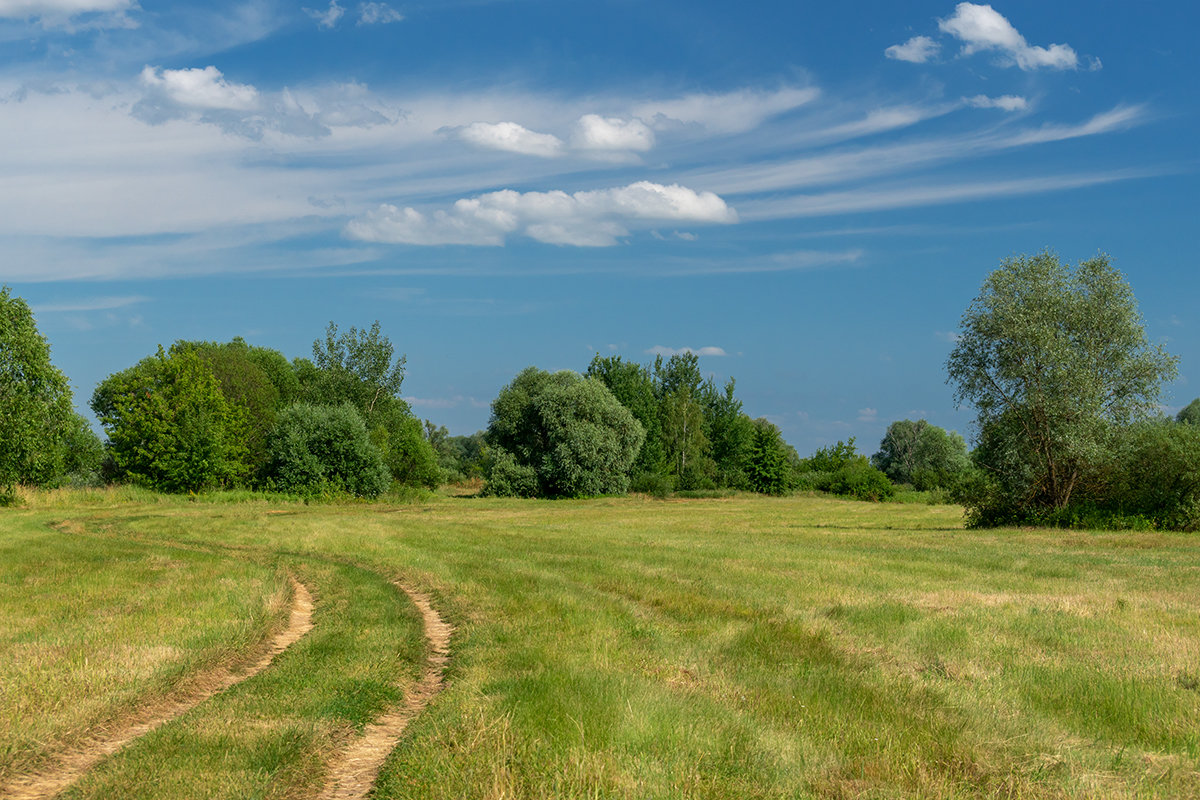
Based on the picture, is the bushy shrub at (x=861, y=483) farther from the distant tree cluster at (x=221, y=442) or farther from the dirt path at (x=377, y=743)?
the dirt path at (x=377, y=743)

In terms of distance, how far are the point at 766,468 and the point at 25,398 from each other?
63931 mm

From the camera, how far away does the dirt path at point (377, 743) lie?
22.2 ft

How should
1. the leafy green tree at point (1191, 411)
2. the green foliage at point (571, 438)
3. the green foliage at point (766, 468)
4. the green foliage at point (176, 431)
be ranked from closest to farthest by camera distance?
1. the green foliage at point (176, 431)
2. the green foliage at point (571, 438)
3. the green foliage at point (766, 468)
4. the leafy green tree at point (1191, 411)

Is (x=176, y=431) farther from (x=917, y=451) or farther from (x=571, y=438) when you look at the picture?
(x=917, y=451)

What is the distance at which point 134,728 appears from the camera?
27.4ft

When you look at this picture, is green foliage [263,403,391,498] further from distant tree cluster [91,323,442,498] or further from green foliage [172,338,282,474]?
green foliage [172,338,282,474]

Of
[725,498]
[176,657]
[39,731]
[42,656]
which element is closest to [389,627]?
[176,657]

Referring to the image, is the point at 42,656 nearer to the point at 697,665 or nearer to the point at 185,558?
the point at 697,665

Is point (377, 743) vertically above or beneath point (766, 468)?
beneath

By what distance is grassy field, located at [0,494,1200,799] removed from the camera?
6758 mm

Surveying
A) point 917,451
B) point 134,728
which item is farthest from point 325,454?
point 917,451

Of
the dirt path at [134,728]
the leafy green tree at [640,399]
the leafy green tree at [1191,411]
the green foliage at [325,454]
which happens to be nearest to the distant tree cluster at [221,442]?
the green foliage at [325,454]

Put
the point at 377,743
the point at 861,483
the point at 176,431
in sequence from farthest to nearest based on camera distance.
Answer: the point at 861,483, the point at 176,431, the point at 377,743

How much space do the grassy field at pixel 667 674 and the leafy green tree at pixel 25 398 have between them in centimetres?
3008
